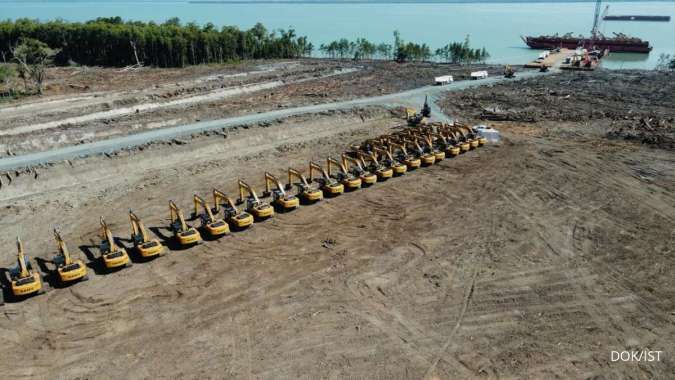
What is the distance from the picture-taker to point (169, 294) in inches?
609

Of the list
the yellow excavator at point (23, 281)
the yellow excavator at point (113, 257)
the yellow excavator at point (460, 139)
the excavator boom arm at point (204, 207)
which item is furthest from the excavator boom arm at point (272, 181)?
the yellow excavator at point (460, 139)

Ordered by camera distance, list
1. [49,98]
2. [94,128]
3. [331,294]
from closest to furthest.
A: [331,294]
[94,128]
[49,98]

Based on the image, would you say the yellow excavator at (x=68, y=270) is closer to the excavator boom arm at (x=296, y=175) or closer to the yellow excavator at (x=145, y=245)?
the yellow excavator at (x=145, y=245)

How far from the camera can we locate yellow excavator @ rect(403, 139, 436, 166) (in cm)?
2674

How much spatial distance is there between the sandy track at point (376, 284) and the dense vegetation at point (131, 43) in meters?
39.2

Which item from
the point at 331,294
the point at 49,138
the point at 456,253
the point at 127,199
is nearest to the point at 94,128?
the point at 49,138

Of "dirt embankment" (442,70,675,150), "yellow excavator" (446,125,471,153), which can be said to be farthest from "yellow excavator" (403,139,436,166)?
"dirt embankment" (442,70,675,150)

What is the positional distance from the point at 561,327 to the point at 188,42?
59.4 m

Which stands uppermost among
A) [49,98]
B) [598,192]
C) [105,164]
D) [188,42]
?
[188,42]

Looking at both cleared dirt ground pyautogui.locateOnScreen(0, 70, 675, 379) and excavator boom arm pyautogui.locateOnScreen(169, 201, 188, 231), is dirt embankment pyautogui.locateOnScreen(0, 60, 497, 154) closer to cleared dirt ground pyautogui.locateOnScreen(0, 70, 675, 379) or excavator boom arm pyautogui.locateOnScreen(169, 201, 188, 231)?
cleared dirt ground pyautogui.locateOnScreen(0, 70, 675, 379)

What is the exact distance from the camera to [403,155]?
87.9 feet

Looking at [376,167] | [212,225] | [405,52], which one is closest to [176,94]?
[376,167]

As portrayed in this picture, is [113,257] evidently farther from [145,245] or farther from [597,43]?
[597,43]

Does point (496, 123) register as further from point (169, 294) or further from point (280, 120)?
point (169, 294)
